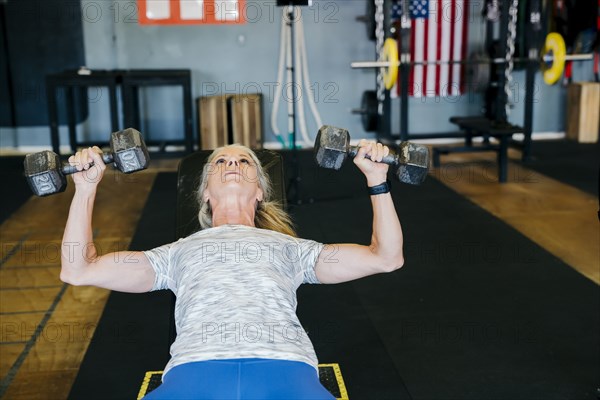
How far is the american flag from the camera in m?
5.79

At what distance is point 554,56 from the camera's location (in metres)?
5.00

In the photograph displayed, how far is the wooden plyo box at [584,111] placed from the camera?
588cm

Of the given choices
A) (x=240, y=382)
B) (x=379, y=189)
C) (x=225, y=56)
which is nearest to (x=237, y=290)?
(x=240, y=382)

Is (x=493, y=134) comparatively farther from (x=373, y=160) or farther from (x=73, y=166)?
(x=73, y=166)

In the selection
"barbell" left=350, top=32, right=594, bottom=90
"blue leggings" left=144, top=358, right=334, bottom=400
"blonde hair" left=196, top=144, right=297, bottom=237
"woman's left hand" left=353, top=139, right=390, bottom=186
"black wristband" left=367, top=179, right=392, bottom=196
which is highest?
"barbell" left=350, top=32, right=594, bottom=90

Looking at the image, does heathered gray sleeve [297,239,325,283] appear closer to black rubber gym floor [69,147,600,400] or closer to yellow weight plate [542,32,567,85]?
black rubber gym floor [69,147,600,400]

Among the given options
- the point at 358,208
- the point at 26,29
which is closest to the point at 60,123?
the point at 26,29

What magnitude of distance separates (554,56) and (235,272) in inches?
163

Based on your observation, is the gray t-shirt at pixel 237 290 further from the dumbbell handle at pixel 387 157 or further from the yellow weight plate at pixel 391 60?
the yellow weight plate at pixel 391 60

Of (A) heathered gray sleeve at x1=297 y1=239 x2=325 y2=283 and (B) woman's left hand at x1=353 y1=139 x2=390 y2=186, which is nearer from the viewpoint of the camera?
(B) woman's left hand at x1=353 y1=139 x2=390 y2=186

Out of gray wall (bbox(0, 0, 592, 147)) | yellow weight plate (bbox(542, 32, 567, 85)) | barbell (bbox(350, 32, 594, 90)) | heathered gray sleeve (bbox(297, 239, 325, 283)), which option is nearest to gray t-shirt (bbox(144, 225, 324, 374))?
heathered gray sleeve (bbox(297, 239, 325, 283))

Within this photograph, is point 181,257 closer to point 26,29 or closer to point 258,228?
point 258,228

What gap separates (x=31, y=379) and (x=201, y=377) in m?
1.11

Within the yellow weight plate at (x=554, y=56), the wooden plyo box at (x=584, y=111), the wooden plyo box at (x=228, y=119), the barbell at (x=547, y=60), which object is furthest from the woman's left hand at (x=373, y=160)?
the wooden plyo box at (x=584, y=111)
